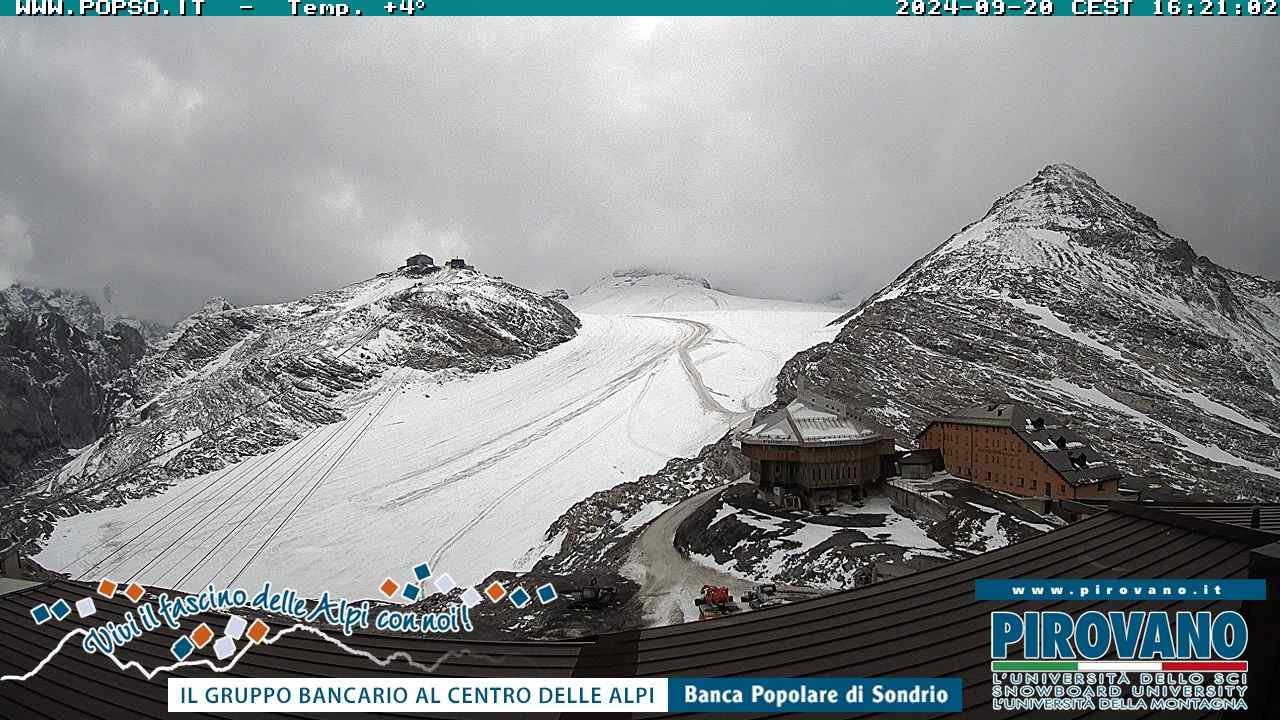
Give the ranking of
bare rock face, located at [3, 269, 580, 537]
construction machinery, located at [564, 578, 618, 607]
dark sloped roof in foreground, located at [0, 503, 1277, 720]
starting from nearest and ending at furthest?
dark sloped roof in foreground, located at [0, 503, 1277, 720] → construction machinery, located at [564, 578, 618, 607] → bare rock face, located at [3, 269, 580, 537]

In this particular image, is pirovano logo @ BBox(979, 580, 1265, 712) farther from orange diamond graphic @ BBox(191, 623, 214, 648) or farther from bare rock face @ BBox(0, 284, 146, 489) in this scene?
bare rock face @ BBox(0, 284, 146, 489)

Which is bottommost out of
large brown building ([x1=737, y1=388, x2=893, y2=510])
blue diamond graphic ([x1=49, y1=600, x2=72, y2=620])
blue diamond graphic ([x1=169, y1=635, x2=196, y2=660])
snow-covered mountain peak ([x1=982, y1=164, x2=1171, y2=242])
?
large brown building ([x1=737, y1=388, x2=893, y2=510])

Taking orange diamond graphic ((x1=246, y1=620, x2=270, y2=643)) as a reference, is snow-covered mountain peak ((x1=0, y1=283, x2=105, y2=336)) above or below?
above

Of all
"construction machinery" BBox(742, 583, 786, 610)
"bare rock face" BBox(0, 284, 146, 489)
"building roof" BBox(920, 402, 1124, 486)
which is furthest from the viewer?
"bare rock face" BBox(0, 284, 146, 489)

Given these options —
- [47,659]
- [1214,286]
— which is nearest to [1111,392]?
[1214,286]

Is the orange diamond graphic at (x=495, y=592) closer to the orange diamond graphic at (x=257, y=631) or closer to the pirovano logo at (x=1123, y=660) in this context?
the orange diamond graphic at (x=257, y=631)

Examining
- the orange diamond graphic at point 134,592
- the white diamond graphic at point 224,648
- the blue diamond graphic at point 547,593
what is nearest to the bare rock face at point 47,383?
the blue diamond graphic at point 547,593

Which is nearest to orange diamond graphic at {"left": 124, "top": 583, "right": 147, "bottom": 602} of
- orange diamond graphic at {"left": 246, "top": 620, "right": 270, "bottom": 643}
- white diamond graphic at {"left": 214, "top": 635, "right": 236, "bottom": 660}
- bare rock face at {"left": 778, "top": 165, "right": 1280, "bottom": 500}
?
white diamond graphic at {"left": 214, "top": 635, "right": 236, "bottom": 660}
